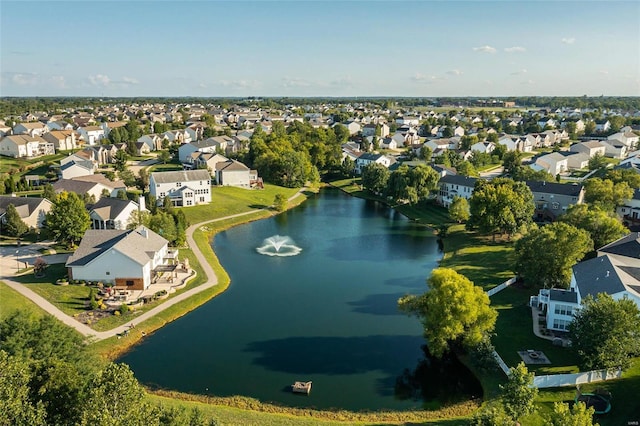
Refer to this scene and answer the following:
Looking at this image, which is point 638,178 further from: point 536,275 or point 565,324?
point 565,324

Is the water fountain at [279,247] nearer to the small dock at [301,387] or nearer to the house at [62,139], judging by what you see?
the small dock at [301,387]

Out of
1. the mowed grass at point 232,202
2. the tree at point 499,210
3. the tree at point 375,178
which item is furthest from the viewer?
the tree at point 375,178

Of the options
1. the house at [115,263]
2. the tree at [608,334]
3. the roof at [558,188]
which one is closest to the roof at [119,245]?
the house at [115,263]

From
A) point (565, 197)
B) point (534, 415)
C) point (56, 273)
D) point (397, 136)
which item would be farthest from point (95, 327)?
point (397, 136)

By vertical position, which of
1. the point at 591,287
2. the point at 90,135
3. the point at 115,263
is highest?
the point at 90,135

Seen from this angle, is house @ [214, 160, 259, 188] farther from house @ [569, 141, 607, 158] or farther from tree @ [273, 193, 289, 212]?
house @ [569, 141, 607, 158]

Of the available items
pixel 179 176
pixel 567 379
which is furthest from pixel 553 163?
pixel 567 379

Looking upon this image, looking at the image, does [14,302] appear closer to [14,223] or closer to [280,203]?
[14,223]

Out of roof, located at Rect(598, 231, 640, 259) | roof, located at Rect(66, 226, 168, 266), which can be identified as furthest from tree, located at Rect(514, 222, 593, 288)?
roof, located at Rect(66, 226, 168, 266)
